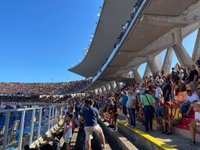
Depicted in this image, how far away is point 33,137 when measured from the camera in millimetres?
9617

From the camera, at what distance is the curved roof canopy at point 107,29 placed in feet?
88.5

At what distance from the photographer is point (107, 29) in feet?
111

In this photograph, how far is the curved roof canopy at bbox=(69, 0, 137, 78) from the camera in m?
27.0

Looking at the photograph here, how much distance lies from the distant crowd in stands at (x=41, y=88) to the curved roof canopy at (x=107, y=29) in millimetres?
21860

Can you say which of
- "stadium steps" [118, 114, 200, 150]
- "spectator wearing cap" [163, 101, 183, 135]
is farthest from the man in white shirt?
"stadium steps" [118, 114, 200, 150]

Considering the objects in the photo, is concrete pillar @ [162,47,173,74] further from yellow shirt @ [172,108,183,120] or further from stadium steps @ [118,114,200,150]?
yellow shirt @ [172,108,183,120]

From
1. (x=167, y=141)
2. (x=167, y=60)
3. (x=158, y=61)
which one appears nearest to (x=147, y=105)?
(x=167, y=141)

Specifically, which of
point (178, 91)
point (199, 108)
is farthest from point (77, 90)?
point (199, 108)

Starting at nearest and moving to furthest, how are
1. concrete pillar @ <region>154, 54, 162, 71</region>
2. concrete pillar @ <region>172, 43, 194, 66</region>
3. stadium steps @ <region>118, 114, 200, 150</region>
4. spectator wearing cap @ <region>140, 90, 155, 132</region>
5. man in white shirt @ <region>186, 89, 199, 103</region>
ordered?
1. stadium steps @ <region>118, 114, 200, 150</region>
2. man in white shirt @ <region>186, 89, 199, 103</region>
3. spectator wearing cap @ <region>140, 90, 155, 132</region>
4. concrete pillar @ <region>172, 43, 194, 66</region>
5. concrete pillar @ <region>154, 54, 162, 71</region>

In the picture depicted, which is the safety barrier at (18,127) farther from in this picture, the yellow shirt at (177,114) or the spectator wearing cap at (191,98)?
the spectator wearing cap at (191,98)

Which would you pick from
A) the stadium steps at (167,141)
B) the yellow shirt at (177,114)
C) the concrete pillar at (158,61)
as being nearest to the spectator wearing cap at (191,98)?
the yellow shirt at (177,114)

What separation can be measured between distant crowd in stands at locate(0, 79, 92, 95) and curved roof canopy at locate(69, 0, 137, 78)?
2186cm

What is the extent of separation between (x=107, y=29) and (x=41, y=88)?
54.9m

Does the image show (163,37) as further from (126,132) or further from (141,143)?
(141,143)
